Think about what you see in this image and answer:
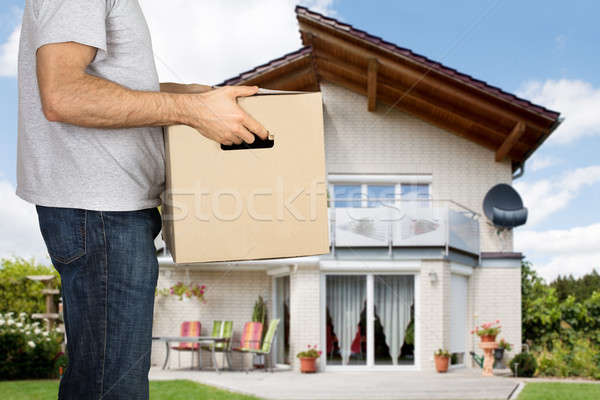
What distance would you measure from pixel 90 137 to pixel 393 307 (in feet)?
40.1

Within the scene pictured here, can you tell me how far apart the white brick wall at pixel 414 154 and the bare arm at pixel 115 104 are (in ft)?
44.1

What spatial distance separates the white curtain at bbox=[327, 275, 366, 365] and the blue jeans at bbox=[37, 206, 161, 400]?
11.9m

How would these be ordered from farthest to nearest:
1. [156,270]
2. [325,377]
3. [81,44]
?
1. [325,377]
2. [156,270]
3. [81,44]

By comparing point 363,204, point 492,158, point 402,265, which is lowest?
point 402,265

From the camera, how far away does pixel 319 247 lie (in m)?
1.36

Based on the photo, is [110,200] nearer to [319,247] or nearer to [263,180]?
[263,180]

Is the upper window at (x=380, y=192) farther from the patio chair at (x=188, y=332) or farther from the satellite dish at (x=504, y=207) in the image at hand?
the patio chair at (x=188, y=332)

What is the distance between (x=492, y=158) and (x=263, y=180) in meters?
14.3

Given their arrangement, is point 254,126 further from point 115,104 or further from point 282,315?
point 282,315

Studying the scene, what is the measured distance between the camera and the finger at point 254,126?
1258 mm

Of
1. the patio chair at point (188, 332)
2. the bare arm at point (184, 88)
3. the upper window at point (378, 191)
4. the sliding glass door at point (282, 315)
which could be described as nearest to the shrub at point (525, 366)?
the upper window at point (378, 191)

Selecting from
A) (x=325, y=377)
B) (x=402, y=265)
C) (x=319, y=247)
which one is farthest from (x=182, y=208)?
(x=402, y=265)

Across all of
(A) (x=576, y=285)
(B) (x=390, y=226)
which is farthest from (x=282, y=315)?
(A) (x=576, y=285)

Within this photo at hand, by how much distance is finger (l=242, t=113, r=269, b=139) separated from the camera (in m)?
1.26
